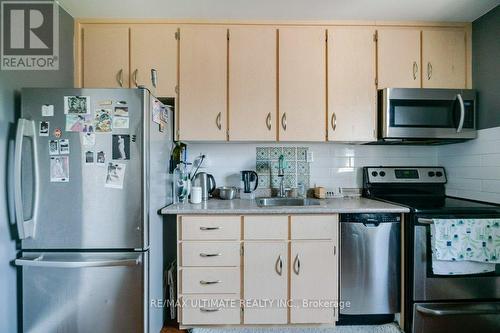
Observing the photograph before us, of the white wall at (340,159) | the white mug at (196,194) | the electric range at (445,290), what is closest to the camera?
the electric range at (445,290)

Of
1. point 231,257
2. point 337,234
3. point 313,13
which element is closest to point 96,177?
point 231,257

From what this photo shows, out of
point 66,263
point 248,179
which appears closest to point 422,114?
point 248,179

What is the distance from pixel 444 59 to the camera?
204cm

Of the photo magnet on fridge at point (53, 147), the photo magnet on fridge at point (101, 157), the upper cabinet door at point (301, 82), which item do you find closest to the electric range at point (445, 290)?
the upper cabinet door at point (301, 82)

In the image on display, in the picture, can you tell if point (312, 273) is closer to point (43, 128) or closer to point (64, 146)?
point (64, 146)

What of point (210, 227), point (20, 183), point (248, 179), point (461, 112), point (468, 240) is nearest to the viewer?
point (20, 183)

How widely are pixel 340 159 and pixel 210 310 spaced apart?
1.72 m

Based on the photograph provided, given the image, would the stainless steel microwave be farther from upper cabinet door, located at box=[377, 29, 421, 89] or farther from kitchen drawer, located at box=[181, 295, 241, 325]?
kitchen drawer, located at box=[181, 295, 241, 325]

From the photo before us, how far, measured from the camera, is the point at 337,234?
176cm

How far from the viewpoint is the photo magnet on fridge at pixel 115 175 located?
146 cm

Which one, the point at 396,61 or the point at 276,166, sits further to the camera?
the point at 276,166

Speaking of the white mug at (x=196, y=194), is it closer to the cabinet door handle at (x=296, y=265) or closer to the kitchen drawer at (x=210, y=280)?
the kitchen drawer at (x=210, y=280)

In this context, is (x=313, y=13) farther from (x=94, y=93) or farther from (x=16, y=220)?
(x=16, y=220)

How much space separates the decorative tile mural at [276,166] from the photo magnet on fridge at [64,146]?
57.7 inches
